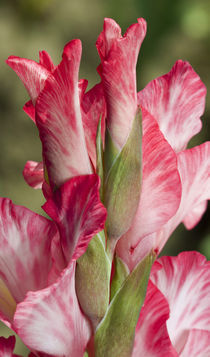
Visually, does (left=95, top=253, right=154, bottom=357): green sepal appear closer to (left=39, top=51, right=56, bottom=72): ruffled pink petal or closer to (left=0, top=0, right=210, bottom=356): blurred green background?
(left=39, top=51, right=56, bottom=72): ruffled pink petal

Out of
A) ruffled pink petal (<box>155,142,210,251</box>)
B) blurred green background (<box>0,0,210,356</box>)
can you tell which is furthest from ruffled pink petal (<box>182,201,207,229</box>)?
blurred green background (<box>0,0,210,356</box>)

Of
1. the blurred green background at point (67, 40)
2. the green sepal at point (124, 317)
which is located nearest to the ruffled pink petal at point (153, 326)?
the green sepal at point (124, 317)

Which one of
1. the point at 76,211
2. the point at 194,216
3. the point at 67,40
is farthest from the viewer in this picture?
the point at 67,40

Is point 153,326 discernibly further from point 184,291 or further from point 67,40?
point 67,40

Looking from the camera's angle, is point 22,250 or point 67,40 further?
point 67,40

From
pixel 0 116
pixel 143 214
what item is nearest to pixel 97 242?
pixel 143 214

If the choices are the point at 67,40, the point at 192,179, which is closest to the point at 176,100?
the point at 192,179

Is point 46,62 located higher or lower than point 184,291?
higher
